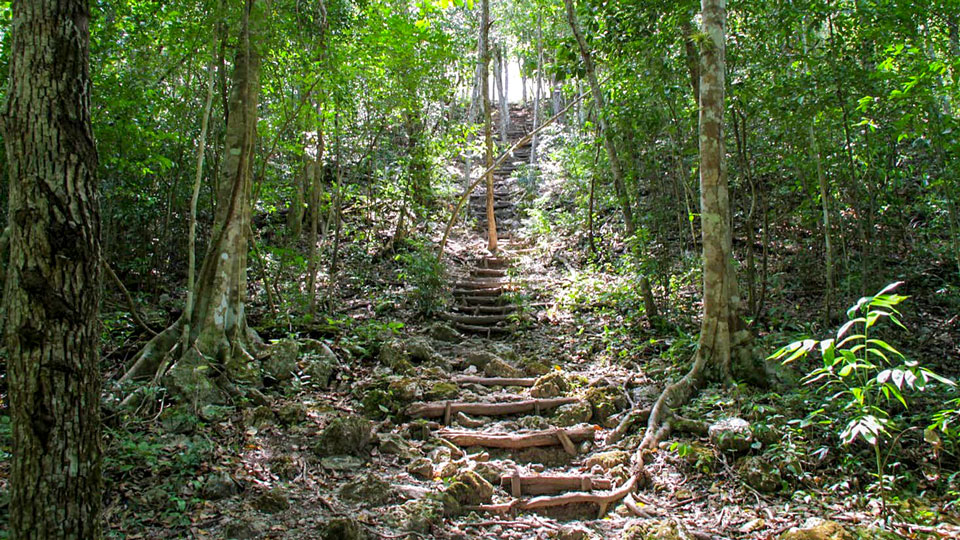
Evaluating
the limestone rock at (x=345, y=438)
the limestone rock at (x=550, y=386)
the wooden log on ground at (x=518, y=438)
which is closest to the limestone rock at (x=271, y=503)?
the limestone rock at (x=345, y=438)

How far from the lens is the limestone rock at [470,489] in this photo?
14.0ft

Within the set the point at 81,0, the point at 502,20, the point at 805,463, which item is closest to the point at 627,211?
the point at 805,463

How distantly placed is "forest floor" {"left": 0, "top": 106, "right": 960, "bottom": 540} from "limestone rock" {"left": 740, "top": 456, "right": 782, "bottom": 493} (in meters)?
0.01

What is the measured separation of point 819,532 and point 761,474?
785 millimetres

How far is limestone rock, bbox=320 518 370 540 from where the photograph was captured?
345cm

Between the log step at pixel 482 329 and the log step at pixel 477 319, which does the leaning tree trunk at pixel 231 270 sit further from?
the log step at pixel 477 319

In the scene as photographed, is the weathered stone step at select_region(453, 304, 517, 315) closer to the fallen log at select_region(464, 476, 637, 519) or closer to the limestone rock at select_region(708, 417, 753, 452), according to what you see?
the limestone rock at select_region(708, 417, 753, 452)

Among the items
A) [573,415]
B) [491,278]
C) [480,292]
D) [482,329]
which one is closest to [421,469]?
[573,415]

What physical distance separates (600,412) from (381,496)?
258cm

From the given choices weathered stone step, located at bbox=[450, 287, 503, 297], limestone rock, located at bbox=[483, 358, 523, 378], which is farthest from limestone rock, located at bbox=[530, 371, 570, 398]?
weathered stone step, located at bbox=[450, 287, 503, 297]

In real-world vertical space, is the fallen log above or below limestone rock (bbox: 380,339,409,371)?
below

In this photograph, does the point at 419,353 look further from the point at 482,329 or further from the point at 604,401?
the point at 604,401

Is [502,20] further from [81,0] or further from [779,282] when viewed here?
[81,0]

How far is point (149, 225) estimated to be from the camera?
9383 mm
